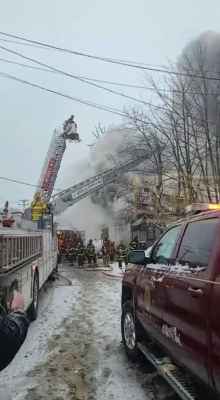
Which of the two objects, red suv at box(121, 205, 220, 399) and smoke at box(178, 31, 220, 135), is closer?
red suv at box(121, 205, 220, 399)

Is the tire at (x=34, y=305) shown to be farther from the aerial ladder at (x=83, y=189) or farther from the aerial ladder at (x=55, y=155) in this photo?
the aerial ladder at (x=55, y=155)

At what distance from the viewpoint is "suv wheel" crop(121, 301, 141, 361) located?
4.99 meters

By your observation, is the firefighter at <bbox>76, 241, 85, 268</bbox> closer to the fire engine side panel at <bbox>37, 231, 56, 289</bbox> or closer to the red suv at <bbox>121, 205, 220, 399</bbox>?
the fire engine side panel at <bbox>37, 231, 56, 289</bbox>

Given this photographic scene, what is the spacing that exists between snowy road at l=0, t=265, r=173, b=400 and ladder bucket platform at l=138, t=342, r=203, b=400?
0.33 metres

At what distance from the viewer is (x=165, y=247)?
434 cm

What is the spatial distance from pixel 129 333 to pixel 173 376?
5.96 feet

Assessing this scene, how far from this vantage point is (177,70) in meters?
15.5

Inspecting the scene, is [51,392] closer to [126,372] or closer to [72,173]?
[126,372]

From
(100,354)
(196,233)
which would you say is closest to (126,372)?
(100,354)

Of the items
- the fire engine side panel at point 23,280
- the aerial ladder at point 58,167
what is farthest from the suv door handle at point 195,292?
the aerial ladder at point 58,167

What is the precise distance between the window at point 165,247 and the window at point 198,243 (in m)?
0.35

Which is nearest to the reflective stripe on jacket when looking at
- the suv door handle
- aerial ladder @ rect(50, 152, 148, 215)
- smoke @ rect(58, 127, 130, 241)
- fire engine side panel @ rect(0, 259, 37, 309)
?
aerial ladder @ rect(50, 152, 148, 215)

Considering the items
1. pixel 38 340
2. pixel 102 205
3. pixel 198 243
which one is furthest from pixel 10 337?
pixel 102 205

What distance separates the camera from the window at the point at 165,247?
4031mm
